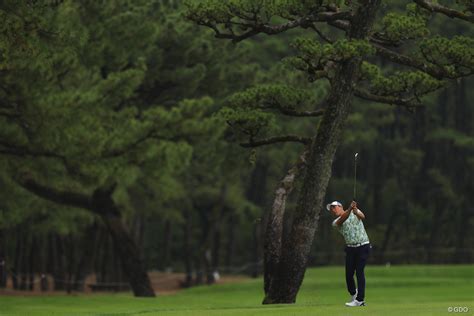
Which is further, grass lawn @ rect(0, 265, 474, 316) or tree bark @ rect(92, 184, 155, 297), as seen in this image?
tree bark @ rect(92, 184, 155, 297)

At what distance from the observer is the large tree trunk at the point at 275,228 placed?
926 inches

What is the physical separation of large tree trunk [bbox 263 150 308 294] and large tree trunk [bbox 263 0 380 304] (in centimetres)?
54

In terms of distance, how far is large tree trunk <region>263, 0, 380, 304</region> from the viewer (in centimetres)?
2200

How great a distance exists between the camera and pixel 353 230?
1798 cm

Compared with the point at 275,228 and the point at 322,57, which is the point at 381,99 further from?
the point at 275,228

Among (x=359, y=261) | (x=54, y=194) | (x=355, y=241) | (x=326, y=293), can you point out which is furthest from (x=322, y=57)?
(x=326, y=293)

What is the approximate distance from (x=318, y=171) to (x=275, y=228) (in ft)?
7.98

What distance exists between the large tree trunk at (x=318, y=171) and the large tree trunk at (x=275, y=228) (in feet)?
1.79

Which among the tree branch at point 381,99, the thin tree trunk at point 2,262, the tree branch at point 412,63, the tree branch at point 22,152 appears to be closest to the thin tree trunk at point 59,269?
the thin tree trunk at point 2,262

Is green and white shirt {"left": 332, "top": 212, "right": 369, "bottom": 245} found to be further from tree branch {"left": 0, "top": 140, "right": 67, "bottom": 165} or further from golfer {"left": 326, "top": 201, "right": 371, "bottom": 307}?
tree branch {"left": 0, "top": 140, "right": 67, "bottom": 165}

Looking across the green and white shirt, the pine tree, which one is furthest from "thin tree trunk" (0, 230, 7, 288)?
the green and white shirt

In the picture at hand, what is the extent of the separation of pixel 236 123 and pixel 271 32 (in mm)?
2726

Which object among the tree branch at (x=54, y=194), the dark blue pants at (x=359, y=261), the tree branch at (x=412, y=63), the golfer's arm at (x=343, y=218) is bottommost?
the dark blue pants at (x=359, y=261)

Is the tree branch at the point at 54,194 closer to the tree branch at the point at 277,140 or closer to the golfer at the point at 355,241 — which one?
the tree branch at the point at 277,140
